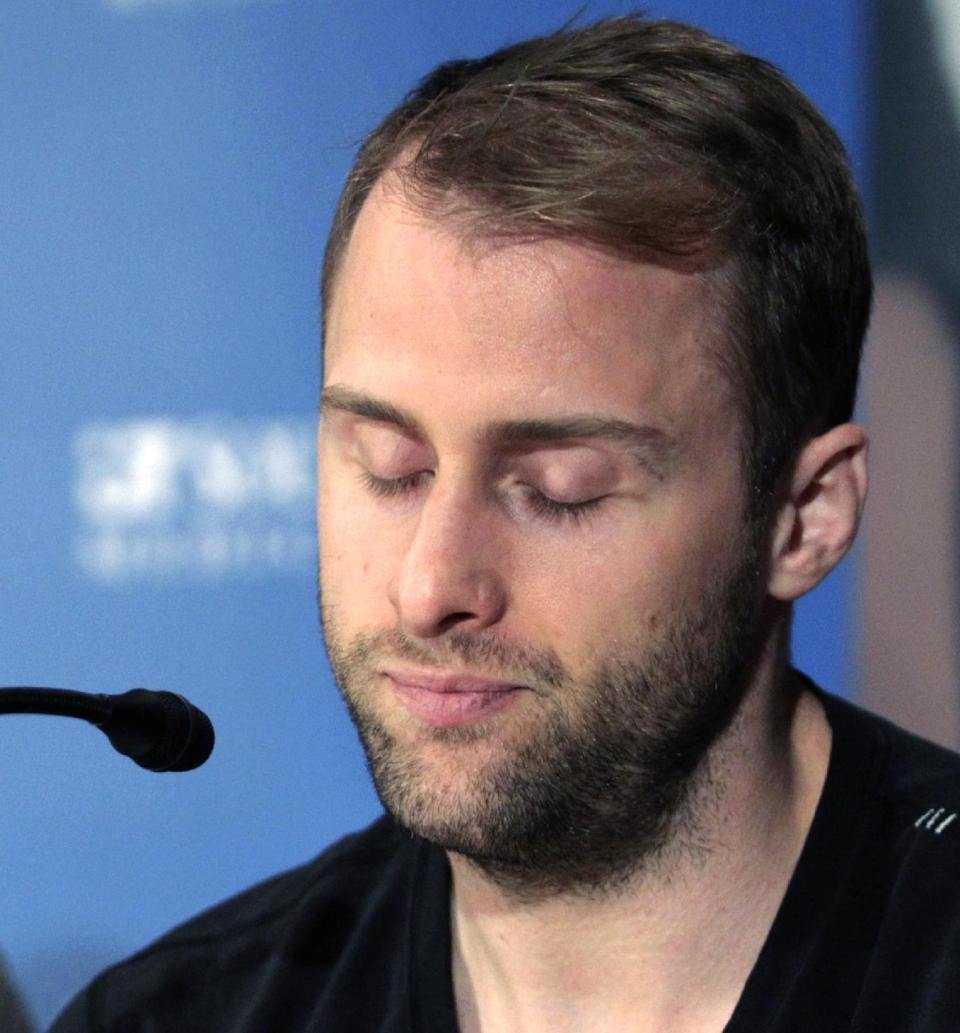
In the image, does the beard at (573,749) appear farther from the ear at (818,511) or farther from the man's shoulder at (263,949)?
the man's shoulder at (263,949)

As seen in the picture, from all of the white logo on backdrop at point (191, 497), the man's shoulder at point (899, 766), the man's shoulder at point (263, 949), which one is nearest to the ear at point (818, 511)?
the man's shoulder at point (899, 766)

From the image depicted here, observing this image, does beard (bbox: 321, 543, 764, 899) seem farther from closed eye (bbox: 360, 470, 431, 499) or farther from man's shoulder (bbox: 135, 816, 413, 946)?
man's shoulder (bbox: 135, 816, 413, 946)

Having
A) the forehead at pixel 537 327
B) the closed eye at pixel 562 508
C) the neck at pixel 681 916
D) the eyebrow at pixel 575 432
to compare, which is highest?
the forehead at pixel 537 327

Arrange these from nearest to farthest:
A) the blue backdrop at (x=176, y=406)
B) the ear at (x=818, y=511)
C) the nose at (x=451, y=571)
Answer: the nose at (x=451, y=571) < the ear at (x=818, y=511) < the blue backdrop at (x=176, y=406)

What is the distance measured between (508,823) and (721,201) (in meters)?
0.56

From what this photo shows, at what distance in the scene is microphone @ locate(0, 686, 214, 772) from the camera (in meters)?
1.09

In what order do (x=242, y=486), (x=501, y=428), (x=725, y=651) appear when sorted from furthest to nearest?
(x=242, y=486), (x=725, y=651), (x=501, y=428)

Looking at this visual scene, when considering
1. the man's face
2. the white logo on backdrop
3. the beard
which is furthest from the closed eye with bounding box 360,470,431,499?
the white logo on backdrop

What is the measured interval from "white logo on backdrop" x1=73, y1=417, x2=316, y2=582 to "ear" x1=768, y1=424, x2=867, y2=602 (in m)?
0.76

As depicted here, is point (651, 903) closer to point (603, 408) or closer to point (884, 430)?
point (603, 408)

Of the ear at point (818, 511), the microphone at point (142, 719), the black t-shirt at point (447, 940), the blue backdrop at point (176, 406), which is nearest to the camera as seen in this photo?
the microphone at point (142, 719)

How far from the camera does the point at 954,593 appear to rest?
2.09 metres

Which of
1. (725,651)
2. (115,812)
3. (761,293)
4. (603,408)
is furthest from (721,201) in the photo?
(115,812)

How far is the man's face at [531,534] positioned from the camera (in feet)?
4.38
